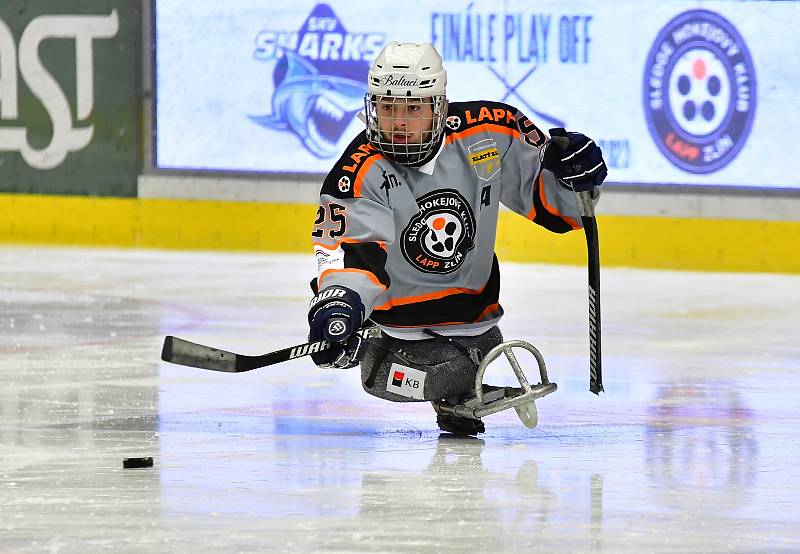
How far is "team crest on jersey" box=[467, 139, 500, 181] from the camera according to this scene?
4.02 metres

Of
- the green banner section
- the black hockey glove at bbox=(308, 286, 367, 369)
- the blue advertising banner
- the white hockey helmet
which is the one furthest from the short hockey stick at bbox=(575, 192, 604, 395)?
the green banner section

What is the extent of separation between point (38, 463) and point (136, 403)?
84cm

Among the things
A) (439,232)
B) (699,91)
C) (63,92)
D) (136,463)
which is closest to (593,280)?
(439,232)

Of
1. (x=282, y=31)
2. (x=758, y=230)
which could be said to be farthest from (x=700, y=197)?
(x=282, y=31)

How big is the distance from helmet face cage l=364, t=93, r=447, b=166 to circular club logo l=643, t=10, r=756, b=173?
14.7 ft

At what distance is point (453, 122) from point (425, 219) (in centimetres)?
26

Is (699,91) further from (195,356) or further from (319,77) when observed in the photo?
(195,356)

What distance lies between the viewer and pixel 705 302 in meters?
6.97

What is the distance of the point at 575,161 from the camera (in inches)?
157

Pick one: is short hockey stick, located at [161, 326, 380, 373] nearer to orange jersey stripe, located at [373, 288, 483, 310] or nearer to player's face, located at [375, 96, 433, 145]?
orange jersey stripe, located at [373, 288, 483, 310]

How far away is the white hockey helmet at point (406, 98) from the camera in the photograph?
12.8 feet

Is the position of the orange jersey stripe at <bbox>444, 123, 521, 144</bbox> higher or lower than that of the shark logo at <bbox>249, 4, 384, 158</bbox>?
lower

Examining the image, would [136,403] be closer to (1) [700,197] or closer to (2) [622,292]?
(2) [622,292]

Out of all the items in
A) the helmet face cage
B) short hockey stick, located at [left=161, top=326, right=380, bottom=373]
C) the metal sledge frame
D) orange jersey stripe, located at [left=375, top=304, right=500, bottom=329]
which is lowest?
the metal sledge frame
